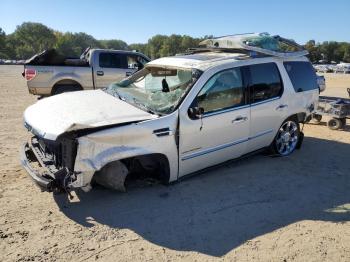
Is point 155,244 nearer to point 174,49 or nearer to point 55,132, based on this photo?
point 55,132

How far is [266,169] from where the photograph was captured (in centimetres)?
585

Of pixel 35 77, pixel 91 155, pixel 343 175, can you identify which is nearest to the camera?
pixel 91 155

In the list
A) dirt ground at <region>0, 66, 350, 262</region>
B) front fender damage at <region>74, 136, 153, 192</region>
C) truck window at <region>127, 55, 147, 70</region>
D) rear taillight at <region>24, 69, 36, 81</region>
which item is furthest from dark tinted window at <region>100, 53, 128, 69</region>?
front fender damage at <region>74, 136, 153, 192</region>

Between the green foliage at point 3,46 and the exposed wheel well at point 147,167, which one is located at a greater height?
the green foliage at point 3,46

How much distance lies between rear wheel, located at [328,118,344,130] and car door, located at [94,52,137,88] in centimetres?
632

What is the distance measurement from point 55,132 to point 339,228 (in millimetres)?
3394

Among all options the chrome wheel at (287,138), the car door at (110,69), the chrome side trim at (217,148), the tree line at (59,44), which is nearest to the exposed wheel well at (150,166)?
the chrome side trim at (217,148)

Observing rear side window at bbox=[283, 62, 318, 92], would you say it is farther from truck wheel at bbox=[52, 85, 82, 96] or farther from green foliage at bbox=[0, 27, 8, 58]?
green foliage at bbox=[0, 27, 8, 58]

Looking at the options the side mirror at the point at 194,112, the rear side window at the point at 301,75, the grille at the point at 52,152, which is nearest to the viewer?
the grille at the point at 52,152

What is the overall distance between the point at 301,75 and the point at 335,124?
3009 mm

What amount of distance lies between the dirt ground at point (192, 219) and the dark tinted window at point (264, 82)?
1.23 metres

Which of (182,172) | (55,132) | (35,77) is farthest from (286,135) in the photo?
(35,77)

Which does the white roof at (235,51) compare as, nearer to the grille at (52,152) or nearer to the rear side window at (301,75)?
the rear side window at (301,75)

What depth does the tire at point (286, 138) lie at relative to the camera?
637 cm
